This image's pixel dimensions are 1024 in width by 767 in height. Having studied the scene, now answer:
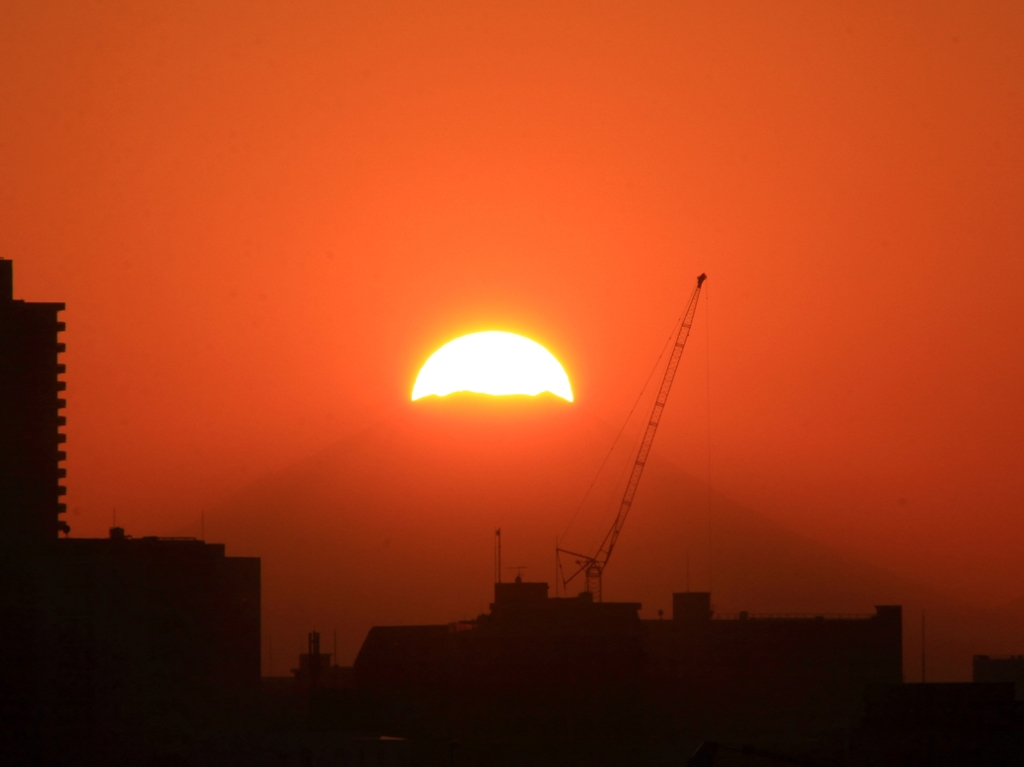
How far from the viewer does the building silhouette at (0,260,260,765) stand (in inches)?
4350

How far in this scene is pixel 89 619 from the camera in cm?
11675

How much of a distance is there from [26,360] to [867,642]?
340 feet

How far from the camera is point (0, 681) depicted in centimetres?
11000

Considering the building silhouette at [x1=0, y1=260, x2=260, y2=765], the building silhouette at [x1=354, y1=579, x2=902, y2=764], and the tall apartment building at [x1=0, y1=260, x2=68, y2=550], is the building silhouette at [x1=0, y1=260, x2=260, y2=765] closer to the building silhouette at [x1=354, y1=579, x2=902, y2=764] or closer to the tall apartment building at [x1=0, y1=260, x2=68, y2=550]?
the tall apartment building at [x1=0, y1=260, x2=68, y2=550]

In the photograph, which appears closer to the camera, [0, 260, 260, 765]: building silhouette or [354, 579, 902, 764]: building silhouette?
[0, 260, 260, 765]: building silhouette

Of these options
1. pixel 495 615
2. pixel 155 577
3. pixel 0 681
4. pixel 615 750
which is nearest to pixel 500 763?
pixel 615 750

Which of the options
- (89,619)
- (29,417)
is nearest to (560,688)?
(89,619)

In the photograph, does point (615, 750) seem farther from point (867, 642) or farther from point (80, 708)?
point (867, 642)

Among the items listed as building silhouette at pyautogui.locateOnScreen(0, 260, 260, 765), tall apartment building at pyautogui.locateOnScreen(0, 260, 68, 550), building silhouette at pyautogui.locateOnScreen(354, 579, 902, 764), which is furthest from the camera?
building silhouette at pyautogui.locateOnScreen(354, 579, 902, 764)

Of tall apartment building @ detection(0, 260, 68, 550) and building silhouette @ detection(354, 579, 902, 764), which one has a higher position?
tall apartment building @ detection(0, 260, 68, 550)

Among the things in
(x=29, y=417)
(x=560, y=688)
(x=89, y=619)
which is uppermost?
(x=29, y=417)

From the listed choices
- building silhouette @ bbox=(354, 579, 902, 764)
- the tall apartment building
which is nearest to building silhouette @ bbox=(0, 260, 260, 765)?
the tall apartment building

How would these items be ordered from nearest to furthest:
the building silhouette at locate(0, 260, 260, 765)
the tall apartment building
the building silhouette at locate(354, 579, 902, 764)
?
the building silhouette at locate(0, 260, 260, 765) < the tall apartment building < the building silhouette at locate(354, 579, 902, 764)

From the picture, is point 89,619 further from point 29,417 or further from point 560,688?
point 560,688
